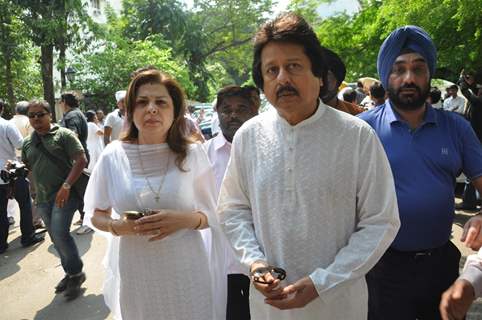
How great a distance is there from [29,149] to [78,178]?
0.67 m

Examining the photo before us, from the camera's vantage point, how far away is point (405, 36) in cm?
226

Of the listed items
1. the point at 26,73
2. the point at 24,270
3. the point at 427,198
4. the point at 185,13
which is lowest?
the point at 24,270

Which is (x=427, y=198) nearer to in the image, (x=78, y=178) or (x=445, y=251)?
(x=445, y=251)

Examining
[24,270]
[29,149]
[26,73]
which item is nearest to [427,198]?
[29,149]

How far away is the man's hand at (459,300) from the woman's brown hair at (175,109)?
151 centimetres

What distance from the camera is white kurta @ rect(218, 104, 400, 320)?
5.36 ft

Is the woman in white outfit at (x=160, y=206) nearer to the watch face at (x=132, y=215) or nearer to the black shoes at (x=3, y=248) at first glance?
the watch face at (x=132, y=215)

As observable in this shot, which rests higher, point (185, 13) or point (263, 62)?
point (185, 13)

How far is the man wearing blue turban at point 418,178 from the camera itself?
2.12 m

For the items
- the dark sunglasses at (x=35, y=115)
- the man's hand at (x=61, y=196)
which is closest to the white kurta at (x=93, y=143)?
the dark sunglasses at (x=35, y=115)

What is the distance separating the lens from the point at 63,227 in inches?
168

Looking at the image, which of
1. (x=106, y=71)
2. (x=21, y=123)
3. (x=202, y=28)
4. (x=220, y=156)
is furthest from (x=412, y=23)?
(x=202, y=28)

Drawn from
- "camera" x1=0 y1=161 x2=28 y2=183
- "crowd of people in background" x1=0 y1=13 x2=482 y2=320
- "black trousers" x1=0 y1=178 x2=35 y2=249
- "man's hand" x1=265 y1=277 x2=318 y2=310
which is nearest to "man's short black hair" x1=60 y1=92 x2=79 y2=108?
"black trousers" x1=0 y1=178 x2=35 y2=249

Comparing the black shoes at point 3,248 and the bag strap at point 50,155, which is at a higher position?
the bag strap at point 50,155
